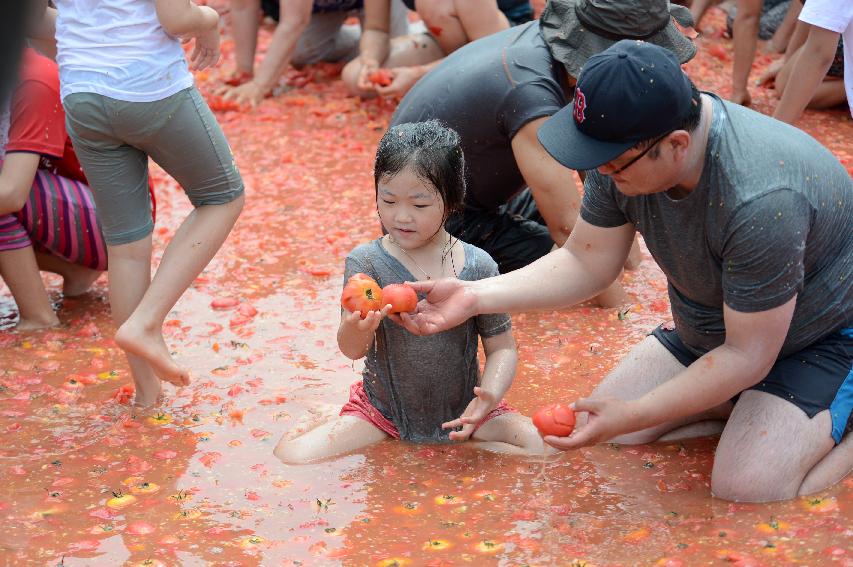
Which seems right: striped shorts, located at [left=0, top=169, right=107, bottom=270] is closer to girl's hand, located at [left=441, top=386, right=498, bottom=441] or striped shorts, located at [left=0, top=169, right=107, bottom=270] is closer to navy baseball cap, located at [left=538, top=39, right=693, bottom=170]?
girl's hand, located at [left=441, top=386, right=498, bottom=441]

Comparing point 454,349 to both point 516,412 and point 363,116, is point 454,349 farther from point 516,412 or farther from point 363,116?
point 363,116

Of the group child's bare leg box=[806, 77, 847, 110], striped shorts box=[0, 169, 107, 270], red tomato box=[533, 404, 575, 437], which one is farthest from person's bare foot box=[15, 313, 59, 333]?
child's bare leg box=[806, 77, 847, 110]

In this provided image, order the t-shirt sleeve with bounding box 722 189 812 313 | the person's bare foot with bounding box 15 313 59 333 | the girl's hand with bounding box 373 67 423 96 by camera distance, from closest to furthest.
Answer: the t-shirt sleeve with bounding box 722 189 812 313, the person's bare foot with bounding box 15 313 59 333, the girl's hand with bounding box 373 67 423 96

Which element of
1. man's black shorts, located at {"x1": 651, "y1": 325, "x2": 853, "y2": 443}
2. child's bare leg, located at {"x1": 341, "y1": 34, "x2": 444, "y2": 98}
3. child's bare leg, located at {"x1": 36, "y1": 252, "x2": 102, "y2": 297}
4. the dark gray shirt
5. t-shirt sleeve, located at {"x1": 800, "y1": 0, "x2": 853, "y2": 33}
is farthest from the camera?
child's bare leg, located at {"x1": 341, "y1": 34, "x2": 444, "y2": 98}

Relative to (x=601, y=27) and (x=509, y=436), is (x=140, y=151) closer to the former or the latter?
(x=509, y=436)

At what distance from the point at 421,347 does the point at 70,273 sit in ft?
7.29

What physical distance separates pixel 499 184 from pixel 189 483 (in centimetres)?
187

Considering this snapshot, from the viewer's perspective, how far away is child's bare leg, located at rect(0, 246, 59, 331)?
441 cm

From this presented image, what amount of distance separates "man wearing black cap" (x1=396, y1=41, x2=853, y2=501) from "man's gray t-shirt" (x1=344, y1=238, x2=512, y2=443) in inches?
5.5

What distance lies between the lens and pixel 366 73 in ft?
23.0

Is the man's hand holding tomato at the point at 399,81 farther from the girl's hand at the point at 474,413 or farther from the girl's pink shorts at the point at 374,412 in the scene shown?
the girl's hand at the point at 474,413

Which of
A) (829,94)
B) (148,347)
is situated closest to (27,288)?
(148,347)

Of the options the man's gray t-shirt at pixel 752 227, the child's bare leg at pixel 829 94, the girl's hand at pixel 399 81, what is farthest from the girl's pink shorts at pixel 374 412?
→ the child's bare leg at pixel 829 94

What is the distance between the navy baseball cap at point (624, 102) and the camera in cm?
264
